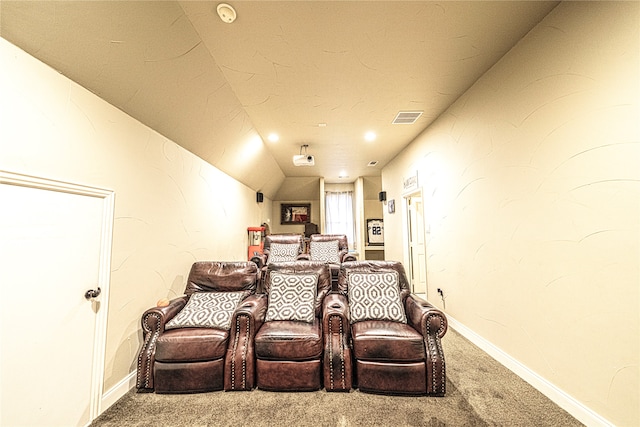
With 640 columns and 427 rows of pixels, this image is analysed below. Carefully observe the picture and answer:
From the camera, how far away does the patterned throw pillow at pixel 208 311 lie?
2111 millimetres

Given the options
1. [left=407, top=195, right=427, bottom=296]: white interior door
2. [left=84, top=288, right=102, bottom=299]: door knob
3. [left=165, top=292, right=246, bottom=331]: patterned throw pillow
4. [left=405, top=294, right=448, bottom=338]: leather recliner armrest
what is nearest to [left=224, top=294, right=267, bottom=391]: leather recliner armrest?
[left=165, top=292, right=246, bottom=331]: patterned throw pillow

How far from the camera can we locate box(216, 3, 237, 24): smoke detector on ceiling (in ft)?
5.46

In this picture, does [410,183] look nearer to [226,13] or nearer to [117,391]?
[226,13]

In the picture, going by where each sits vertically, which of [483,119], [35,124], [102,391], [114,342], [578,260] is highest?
[483,119]

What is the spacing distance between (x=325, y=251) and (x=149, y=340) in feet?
10.7

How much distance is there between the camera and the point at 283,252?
4754mm

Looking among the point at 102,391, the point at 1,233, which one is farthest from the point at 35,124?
the point at 102,391

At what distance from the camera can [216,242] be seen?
153 inches

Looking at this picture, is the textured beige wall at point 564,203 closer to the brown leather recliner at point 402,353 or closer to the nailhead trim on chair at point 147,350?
the brown leather recliner at point 402,353

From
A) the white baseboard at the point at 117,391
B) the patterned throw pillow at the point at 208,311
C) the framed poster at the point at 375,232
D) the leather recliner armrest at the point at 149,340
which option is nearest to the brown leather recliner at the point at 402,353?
the patterned throw pillow at the point at 208,311

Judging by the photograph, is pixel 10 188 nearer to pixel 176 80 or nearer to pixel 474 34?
pixel 176 80

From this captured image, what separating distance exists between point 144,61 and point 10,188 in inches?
46.5

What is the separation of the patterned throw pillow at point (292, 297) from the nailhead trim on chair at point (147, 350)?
90 centimetres

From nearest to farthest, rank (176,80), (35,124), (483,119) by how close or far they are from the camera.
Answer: (35,124) < (176,80) < (483,119)
